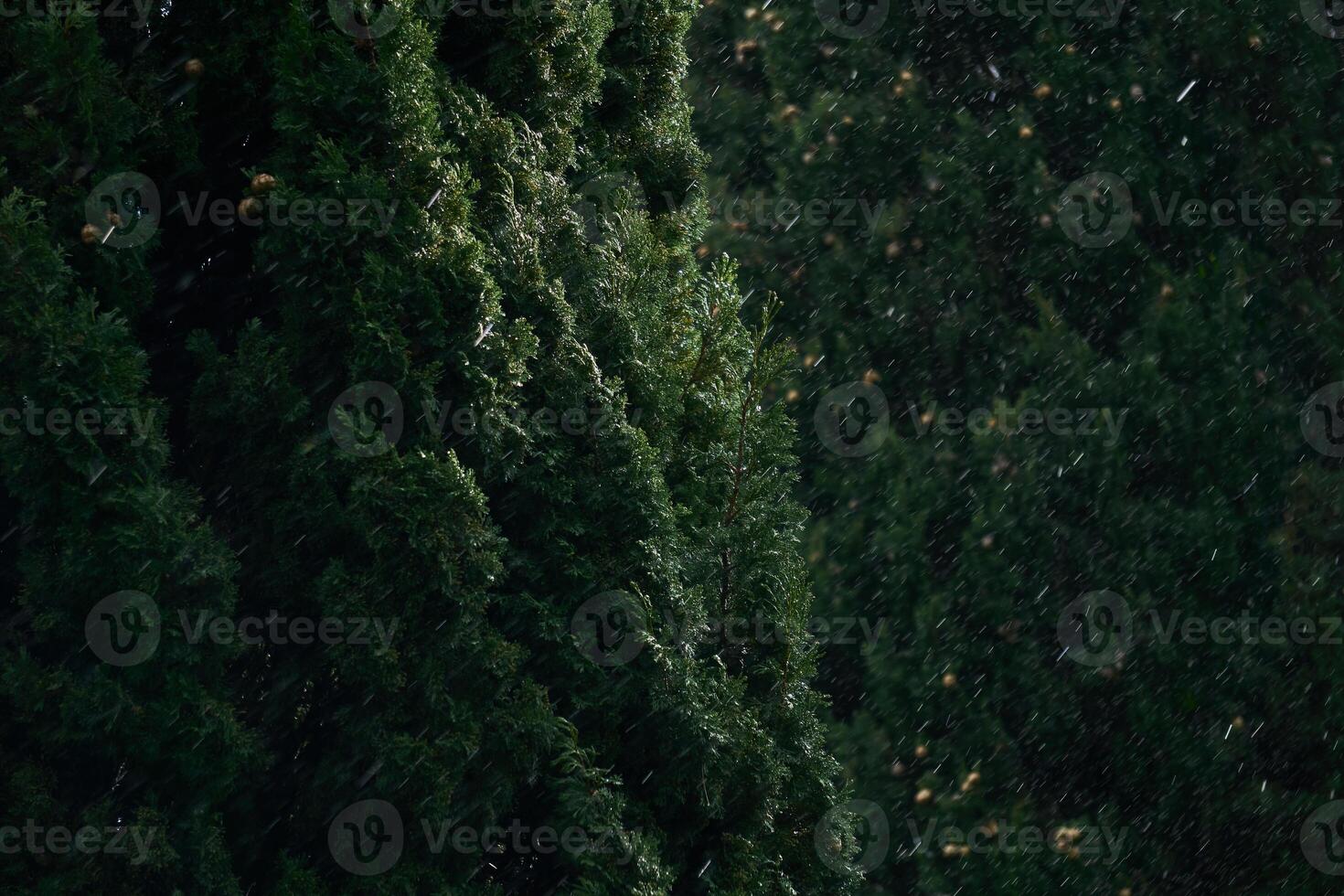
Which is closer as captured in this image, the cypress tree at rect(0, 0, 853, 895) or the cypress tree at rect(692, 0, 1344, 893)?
the cypress tree at rect(0, 0, 853, 895)

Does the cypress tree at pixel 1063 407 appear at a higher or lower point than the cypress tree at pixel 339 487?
lower

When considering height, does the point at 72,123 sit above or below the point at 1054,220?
above

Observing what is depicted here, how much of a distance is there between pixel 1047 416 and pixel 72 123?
5.83m

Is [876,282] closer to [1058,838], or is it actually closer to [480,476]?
[1058,838]

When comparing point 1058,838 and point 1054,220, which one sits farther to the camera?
point 1054,220

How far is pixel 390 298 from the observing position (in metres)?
3.57

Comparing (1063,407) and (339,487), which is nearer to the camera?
(339,487)

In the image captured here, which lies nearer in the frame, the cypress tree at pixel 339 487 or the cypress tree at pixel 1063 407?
A: the cypress tree at pixel 339 487

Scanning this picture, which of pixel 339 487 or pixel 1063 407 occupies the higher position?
pixel 339 487

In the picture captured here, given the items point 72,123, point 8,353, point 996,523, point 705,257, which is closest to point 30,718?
point 8,353

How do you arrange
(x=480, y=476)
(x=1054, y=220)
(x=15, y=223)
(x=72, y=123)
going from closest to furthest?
(x=15, y=223), (x=72, y=123), (x=480, y=476), (x=1054, y=220)

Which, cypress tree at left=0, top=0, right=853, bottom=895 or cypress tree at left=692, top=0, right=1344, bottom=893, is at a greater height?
cypress tree at left=0, top=0, right=853, bottom=895

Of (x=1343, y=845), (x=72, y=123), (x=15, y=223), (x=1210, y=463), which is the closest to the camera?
(x=15, y=223)

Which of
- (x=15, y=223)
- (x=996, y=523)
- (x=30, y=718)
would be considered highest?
(x=15, y=223)
